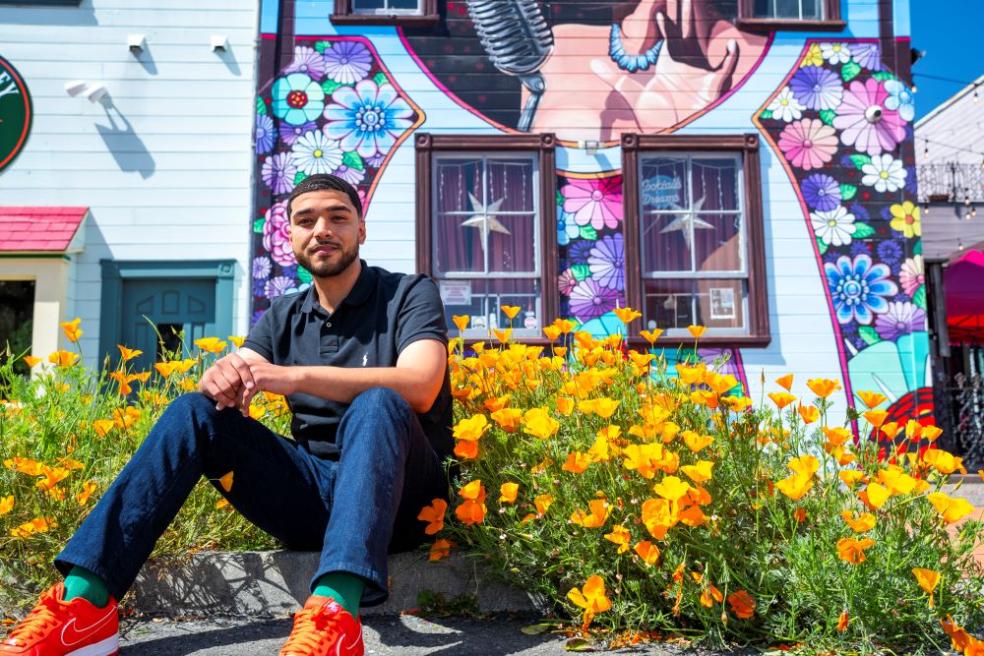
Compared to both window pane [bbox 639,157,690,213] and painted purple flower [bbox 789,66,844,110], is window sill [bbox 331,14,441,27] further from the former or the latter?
painted purple flower [bbox 789,66,844,110]

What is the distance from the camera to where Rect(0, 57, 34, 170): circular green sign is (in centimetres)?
682

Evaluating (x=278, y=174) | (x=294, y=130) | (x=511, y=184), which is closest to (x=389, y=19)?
(x=294, y=130)

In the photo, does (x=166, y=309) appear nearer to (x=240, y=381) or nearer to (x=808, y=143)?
(x=240, y=381)

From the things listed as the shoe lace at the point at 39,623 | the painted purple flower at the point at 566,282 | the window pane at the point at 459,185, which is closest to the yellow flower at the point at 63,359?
the shoe lace at the point at 39,623

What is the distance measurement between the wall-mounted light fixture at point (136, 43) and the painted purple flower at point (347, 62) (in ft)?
5.51

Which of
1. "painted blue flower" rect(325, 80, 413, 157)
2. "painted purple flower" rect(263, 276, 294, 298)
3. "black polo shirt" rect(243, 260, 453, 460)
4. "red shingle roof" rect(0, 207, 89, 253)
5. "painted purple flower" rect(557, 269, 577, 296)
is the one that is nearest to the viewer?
"black polo shirt" rect(243, 260, 453, 460)

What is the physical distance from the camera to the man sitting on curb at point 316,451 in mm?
1778

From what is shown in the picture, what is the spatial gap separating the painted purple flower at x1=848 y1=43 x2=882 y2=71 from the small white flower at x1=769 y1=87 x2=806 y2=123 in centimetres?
71

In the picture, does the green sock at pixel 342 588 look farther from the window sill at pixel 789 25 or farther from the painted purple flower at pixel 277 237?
the window sill at pixel 789 25

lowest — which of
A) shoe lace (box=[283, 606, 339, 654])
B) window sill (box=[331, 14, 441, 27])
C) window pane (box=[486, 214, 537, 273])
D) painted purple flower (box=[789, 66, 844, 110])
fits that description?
shoe lace (box=[283, 606, 339, 654])

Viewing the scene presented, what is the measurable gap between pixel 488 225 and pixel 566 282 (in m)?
0.88

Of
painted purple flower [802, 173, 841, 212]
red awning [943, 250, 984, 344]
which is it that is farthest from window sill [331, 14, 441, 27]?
red awning [943, 250, 984, 344]

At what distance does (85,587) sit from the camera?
71.6 inches

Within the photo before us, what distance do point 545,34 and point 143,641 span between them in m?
6.24
